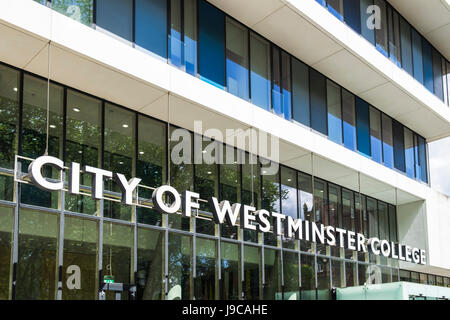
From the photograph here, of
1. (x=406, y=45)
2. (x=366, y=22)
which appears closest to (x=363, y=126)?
(x=366, y=22)

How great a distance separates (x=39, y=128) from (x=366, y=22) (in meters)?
15.7

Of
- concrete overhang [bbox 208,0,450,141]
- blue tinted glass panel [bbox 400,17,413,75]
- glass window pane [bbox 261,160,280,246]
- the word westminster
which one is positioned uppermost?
blue tinted glass panel [bbox 400,17,413,75]

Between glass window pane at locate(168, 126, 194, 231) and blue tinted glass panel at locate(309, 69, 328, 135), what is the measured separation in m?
6.14

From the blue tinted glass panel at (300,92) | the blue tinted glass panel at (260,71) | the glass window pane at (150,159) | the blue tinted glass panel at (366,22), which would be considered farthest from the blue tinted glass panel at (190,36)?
the blue tinted glass panel at (366,22)

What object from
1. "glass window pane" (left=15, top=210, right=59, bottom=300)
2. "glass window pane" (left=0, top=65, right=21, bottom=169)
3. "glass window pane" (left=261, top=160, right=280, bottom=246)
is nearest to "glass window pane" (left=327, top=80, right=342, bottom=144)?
"glass window pane" (left=261, top=160, right=280, bottom=246)

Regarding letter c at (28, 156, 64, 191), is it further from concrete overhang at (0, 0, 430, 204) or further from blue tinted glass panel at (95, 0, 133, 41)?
blue tinted glass panel at (95, 0, 133, 41)

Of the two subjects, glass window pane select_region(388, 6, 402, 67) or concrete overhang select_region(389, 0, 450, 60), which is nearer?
concrete overhang select_region(389, 0, 450, 60)

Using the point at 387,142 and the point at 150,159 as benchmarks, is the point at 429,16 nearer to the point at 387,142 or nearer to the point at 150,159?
the point at 387,142

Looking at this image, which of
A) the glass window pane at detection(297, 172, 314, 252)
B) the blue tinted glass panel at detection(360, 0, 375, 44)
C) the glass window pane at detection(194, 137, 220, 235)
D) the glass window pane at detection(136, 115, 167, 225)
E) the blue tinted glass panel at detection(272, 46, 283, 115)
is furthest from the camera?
the blue tinted glass panel at detection(360, 0, 375, 44)

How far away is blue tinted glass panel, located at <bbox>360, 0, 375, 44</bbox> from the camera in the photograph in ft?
77.7

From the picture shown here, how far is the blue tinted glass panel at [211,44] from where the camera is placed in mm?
17469

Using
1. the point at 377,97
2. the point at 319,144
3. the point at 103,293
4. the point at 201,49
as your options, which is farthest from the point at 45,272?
the point at 377,97

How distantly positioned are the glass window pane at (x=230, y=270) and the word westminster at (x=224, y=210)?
1.14 meters

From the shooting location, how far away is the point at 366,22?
24.0 meters
